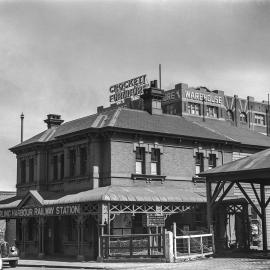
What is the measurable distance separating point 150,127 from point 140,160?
7.51ft

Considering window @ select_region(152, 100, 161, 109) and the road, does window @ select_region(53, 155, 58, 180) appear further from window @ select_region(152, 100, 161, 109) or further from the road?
the road

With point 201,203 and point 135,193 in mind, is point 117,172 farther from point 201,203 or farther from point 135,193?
point 201,203

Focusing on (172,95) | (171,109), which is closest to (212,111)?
(171,109)

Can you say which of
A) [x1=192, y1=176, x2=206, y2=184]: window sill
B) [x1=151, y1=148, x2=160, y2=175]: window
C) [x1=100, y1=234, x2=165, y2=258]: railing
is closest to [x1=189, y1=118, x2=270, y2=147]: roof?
[x1=192, y1=176, x2=206, y2=184]: window sill

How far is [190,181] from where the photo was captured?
118 feet

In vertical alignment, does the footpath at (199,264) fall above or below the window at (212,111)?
below

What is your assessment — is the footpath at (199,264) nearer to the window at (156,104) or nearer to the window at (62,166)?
the window at (62,166)

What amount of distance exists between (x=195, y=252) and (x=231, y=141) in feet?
40.0

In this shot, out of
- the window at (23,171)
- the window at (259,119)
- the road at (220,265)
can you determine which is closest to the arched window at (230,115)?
the window at (259,119)

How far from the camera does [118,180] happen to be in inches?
1284

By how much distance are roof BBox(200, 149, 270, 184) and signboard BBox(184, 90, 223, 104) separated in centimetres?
6156

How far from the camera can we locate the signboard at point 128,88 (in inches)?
3219

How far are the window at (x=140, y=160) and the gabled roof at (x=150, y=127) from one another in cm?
133

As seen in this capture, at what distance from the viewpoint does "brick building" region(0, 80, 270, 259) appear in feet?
101
